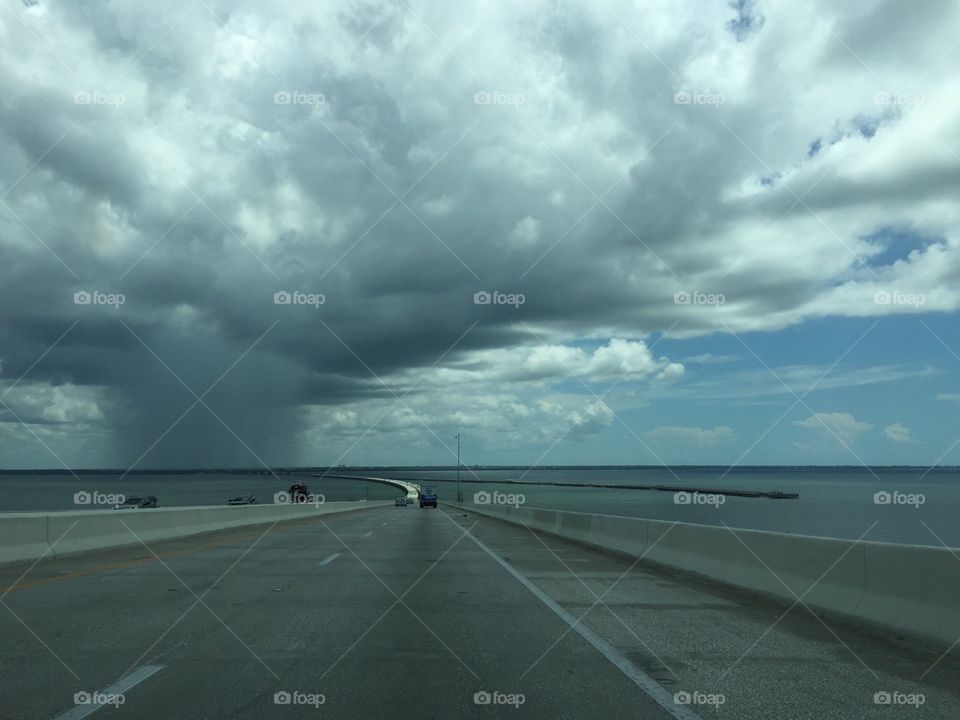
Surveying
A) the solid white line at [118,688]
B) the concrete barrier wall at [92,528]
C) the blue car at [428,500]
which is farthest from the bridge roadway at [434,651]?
the blue car at [428,500]

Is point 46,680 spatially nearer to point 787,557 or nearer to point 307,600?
point 307,600

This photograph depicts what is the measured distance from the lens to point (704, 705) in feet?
21.9

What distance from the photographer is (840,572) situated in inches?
424

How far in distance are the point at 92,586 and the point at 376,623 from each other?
5919 mm

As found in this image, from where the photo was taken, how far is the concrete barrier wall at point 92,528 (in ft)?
57.2

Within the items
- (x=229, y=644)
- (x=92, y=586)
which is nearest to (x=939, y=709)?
(x=229, y=644)

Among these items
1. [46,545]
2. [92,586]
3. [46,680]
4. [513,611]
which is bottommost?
[46,680]

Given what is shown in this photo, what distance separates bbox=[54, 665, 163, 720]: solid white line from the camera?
6.22m

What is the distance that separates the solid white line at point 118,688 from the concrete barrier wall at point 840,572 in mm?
7506

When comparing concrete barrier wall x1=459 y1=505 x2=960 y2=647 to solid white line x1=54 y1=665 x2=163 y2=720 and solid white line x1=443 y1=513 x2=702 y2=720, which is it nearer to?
solid white line x1=443 y1=513 x2=702 y2=720

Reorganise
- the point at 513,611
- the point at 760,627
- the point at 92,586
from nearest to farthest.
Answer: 1. the point at 760,627
2. the point at 513,611
3. the point at 92,586

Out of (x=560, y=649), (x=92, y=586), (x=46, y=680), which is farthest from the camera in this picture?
(x=92, y=586)

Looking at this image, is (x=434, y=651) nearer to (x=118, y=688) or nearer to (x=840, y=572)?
(x=118, y=688)

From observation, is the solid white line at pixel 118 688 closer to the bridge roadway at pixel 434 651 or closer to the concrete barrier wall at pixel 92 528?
the bridge roadway at pixel 434 651
